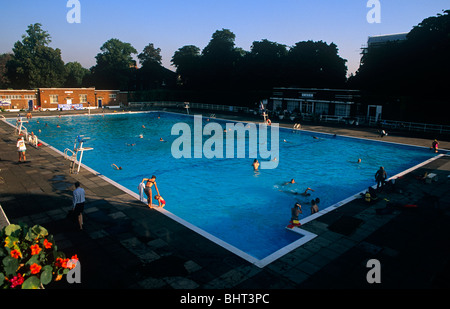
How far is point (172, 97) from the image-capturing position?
7050cm

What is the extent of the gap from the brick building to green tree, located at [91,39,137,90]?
13.5 metres

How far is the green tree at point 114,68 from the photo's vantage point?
75000mm

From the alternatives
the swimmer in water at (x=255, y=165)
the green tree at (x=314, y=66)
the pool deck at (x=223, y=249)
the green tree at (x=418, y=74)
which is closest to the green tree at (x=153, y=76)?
the green tree at (x=314, y=66)

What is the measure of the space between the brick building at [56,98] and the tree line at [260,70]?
27.4ft

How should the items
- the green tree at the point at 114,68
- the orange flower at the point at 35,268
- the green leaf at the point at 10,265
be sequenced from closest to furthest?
the green leaf at the point at 10,265 < the orange flower at the point at 35,268 < the green tree at the point at 114,68

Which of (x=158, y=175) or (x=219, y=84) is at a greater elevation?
(x=219, y=84)

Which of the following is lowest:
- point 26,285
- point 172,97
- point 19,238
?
point 26,285

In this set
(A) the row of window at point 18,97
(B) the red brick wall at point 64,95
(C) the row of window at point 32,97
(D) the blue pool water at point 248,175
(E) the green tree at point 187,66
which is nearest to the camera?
(D) the blue pool water at point 248,175

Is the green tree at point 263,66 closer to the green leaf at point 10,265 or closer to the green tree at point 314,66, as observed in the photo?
the green tree at point 314,66

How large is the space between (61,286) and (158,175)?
13.2 meters

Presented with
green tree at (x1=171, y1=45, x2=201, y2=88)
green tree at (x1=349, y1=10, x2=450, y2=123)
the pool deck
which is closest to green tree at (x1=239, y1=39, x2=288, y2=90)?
green tree at (x1=171, y1=45, x2=201, y2=88)

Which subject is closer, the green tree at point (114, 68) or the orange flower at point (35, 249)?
the orange flower at point (35, 249)
